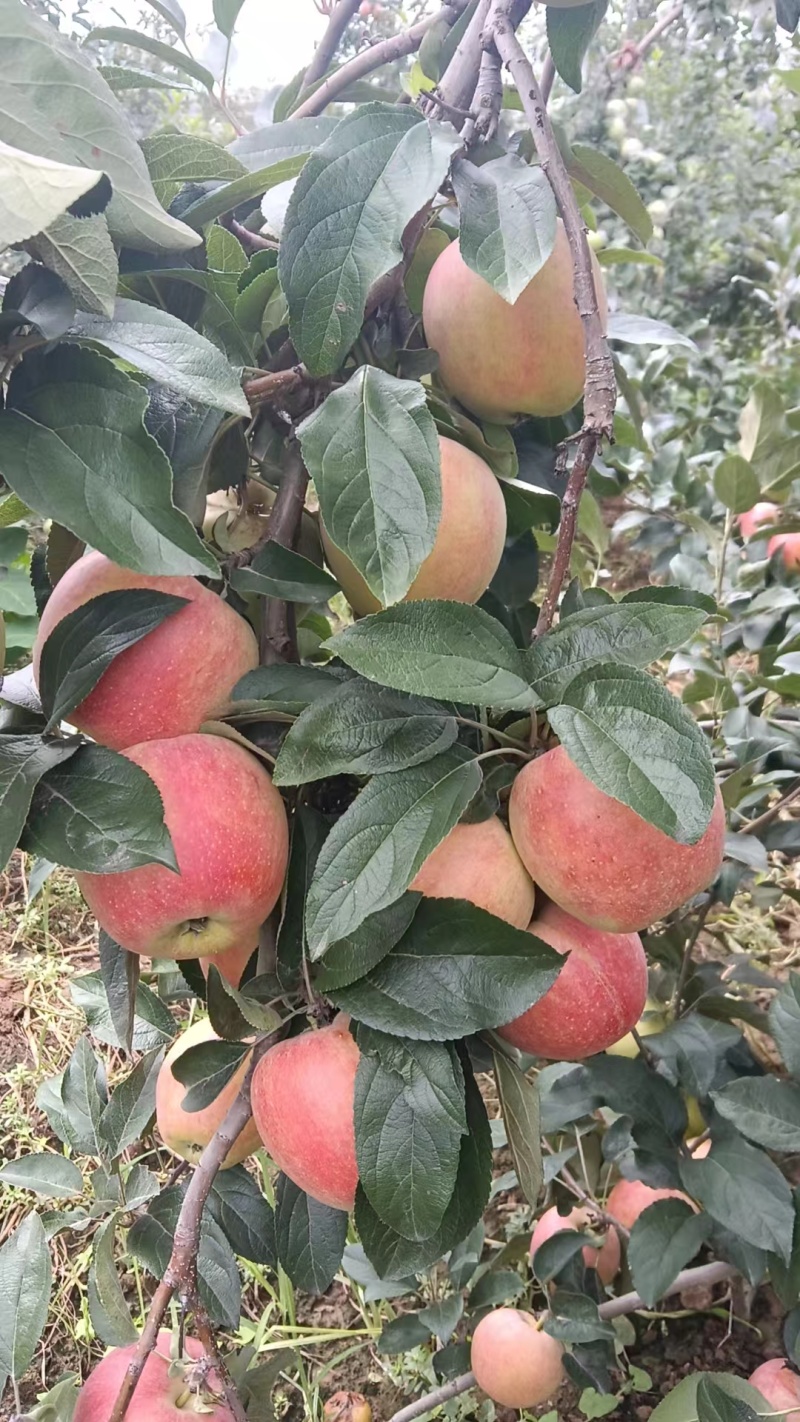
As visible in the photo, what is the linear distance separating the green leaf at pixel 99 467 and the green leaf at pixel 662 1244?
685 mm

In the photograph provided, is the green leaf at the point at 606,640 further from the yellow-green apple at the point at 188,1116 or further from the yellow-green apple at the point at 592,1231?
the yellow-green apple at the point at 592,1231

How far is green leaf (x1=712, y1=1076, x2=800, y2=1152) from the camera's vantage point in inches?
28.3

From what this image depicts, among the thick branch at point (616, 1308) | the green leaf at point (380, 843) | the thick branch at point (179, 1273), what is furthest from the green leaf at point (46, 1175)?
the green leaf at point (380, 843)

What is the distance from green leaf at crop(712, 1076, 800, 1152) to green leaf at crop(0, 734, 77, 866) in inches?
22.0

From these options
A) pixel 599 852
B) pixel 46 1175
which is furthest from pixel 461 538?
pixel 46 1175

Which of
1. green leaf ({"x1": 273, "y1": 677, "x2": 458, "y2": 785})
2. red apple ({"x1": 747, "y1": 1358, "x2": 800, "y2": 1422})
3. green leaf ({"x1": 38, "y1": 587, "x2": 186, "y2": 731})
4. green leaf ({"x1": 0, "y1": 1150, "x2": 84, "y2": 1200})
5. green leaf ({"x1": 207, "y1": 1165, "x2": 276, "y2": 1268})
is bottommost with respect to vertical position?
red apple ({"x1": 747, "y1": 1358, "x2": 800, "y2": 1422})

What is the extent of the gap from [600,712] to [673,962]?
28.5 inches

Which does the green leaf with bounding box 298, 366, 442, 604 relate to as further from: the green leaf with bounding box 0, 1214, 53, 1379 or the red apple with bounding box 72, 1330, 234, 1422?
the green leaf with bounding box 0, 1214, 53, 1379

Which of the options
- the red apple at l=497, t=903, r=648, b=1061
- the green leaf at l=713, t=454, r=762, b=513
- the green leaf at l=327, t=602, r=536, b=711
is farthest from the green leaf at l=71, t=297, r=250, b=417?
the green leaf at l=713, t=454, r=762, b=513

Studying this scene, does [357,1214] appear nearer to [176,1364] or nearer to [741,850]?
[176,1364]

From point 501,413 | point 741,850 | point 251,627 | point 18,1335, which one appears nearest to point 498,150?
point 501,413

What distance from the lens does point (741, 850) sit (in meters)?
0.91

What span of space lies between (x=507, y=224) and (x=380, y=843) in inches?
13.3

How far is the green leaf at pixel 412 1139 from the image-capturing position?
0.49 m
